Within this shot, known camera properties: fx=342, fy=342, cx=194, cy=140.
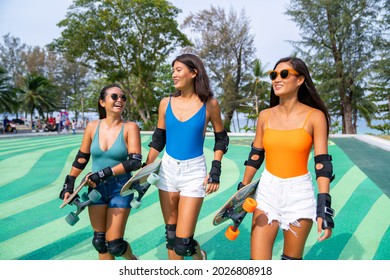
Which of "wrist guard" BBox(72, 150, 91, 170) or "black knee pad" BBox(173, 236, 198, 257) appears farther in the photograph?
"wrist guard" BBox(72, 150, 91, 170)

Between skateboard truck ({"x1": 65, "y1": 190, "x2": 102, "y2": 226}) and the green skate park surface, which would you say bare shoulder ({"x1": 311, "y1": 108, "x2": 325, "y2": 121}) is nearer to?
skateboard truck ({"x1": 65, "y1": 190, "x2": 102, "y2": 226})

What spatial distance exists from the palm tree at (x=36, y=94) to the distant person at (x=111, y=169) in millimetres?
43005

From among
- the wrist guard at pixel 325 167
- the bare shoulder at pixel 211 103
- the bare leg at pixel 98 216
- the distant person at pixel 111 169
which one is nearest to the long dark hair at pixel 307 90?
the wrist guard at pixel 325 167

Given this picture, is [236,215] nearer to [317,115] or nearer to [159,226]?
[317,115]

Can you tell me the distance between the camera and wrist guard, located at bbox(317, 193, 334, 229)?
2.28 metres

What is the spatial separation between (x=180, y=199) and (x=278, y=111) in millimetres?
1101

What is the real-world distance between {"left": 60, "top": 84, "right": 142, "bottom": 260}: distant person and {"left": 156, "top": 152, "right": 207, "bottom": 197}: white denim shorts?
276mm

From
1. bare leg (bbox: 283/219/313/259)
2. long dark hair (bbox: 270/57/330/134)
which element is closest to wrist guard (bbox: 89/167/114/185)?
bare leg (bbox: 283/219/313/259)

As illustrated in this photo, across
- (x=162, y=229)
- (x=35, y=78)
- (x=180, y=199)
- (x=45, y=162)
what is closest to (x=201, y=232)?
(x=162, y=229)

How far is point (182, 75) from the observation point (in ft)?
9.63

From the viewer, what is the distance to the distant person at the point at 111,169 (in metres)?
2.98

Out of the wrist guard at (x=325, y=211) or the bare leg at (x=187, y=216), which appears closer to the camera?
the wrist guard at (x=325, y=211)

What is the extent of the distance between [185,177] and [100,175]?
2.39ft

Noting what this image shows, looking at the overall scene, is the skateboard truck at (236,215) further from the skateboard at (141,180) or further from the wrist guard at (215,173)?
the skateboard at (141,180)
